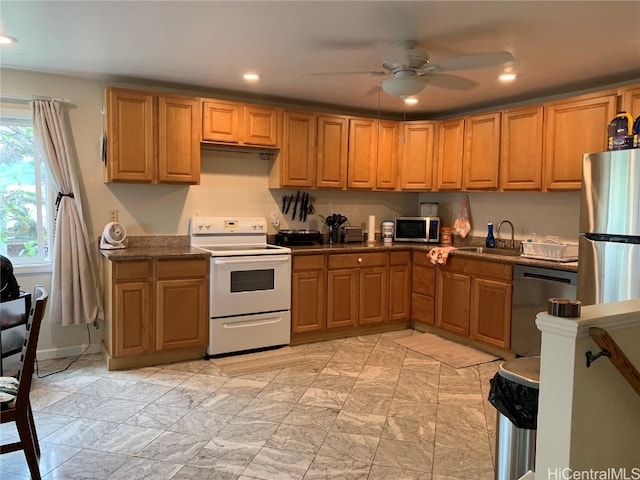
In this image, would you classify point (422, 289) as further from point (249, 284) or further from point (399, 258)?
point (249, 284)

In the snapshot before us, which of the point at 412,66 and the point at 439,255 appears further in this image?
the point at 439,255

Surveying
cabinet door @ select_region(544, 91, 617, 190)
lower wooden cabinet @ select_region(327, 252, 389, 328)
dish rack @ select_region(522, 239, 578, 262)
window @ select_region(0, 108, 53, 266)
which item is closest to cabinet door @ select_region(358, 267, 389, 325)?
lower wooden cabinet @ select_region(327, 252, 389, 328)

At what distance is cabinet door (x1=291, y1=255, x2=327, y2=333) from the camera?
4.40 m

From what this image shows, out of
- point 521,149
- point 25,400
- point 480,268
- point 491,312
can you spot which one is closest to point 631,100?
point 521,149

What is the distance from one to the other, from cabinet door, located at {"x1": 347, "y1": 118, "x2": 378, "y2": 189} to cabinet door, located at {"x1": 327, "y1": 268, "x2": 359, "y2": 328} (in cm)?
96

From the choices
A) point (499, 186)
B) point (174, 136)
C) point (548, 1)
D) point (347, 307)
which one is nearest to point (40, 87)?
point (174, 136)

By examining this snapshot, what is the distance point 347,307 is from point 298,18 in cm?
277

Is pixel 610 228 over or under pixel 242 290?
over

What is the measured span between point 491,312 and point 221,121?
2.89 metres

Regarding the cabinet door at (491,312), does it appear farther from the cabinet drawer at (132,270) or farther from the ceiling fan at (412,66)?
the cabinet drawer at (132,270)

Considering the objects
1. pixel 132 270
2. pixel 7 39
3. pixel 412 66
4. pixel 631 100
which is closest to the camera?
pixel 7 39

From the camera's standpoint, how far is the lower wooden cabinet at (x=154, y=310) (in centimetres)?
368

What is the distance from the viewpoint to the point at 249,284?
4.15 metres
